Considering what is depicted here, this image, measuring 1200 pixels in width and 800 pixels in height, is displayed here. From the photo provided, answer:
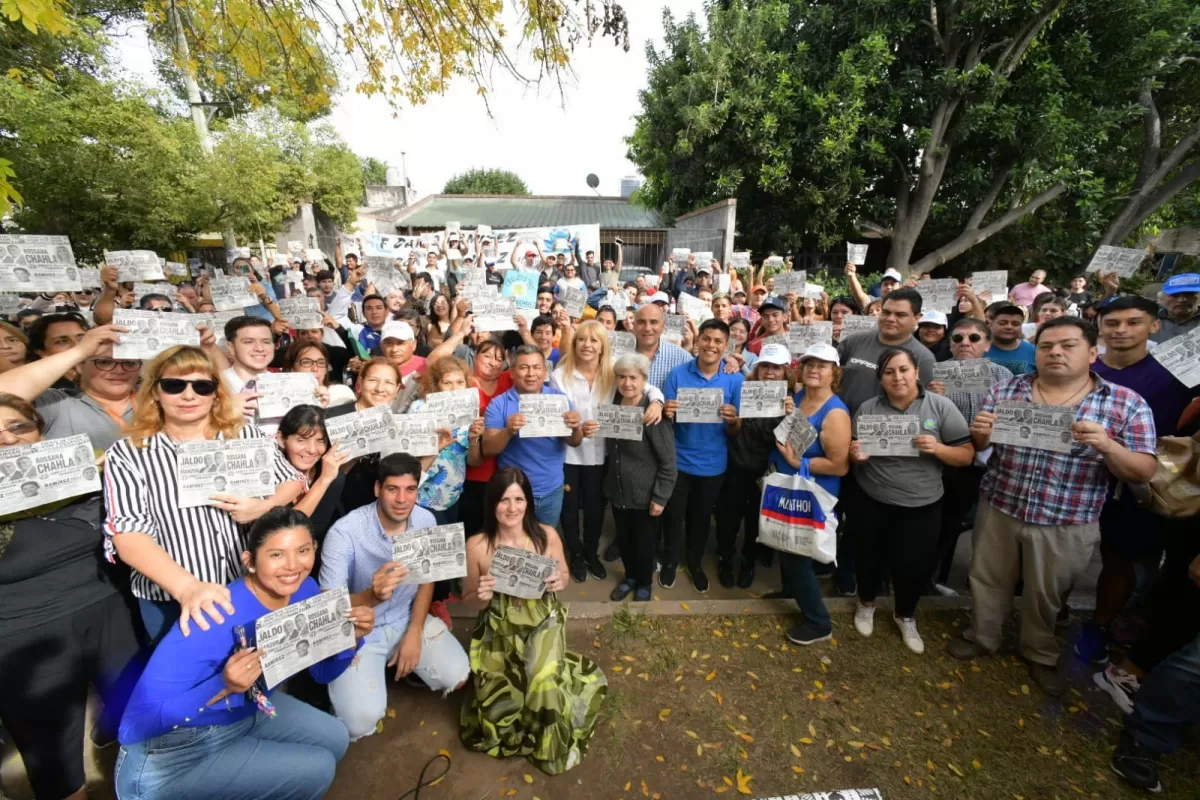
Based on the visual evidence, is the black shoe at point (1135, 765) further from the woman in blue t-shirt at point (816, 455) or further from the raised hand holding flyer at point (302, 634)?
the raised hand holding flyer at point (302, 634)

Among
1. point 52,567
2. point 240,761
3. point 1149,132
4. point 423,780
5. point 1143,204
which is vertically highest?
point 1149,132

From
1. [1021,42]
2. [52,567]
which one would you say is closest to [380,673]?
[52,567]

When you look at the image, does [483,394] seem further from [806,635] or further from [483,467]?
[806,635]

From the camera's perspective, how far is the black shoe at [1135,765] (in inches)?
113

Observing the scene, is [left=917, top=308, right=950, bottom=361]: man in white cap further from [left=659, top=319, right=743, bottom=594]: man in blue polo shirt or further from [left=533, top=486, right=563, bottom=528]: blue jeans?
[left=533, top=486, right=563, bottom=528]: blue jeans

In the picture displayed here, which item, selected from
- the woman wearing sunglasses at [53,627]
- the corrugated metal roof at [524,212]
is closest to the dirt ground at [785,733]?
the woman wearing sunglasses at [53,627]

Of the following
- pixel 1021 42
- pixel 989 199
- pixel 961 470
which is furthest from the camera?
pixel 989 199

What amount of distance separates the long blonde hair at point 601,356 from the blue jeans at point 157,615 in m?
2.94

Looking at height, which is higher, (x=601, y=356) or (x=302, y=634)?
(x=601, y=356)

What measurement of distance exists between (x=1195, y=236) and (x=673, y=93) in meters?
19.4

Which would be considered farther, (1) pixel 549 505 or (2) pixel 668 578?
(2) pixel 668 578

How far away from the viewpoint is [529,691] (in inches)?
116

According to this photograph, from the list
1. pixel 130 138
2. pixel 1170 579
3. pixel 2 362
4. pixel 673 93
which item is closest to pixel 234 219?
pixel 130 138

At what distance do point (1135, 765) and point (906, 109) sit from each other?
15.7 m
